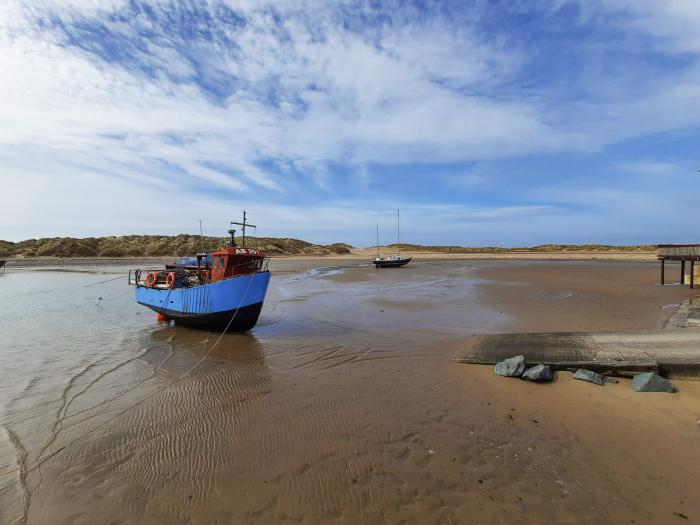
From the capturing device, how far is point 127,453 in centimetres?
509

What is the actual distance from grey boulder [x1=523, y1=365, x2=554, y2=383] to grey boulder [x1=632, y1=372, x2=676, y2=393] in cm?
125

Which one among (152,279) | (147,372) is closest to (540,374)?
(147,372)

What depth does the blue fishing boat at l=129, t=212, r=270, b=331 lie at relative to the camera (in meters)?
12.5

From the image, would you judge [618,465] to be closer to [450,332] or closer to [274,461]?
[274,461]

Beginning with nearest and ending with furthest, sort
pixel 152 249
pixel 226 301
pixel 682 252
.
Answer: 1. pixel 226 301
2. pixel 682 252
3. pixel 152 249

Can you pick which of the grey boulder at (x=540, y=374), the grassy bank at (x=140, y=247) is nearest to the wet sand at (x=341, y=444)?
the grey boulder at (x=540, y=374)

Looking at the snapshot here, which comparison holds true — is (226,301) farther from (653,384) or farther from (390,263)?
(390,263)

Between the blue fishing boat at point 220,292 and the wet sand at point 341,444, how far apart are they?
115 inches

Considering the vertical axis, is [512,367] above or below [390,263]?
below

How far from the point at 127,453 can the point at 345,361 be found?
16.2 feet

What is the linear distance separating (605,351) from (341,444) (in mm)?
5914

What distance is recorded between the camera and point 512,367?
743cm

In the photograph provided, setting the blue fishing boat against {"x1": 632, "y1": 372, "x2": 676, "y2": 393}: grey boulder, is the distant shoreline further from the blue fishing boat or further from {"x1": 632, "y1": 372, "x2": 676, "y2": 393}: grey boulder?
{"x1": 632, "y1": 372, "x2": 676, "y2": 393}: grey boulder

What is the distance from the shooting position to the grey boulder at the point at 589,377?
A: 6.68 meters
